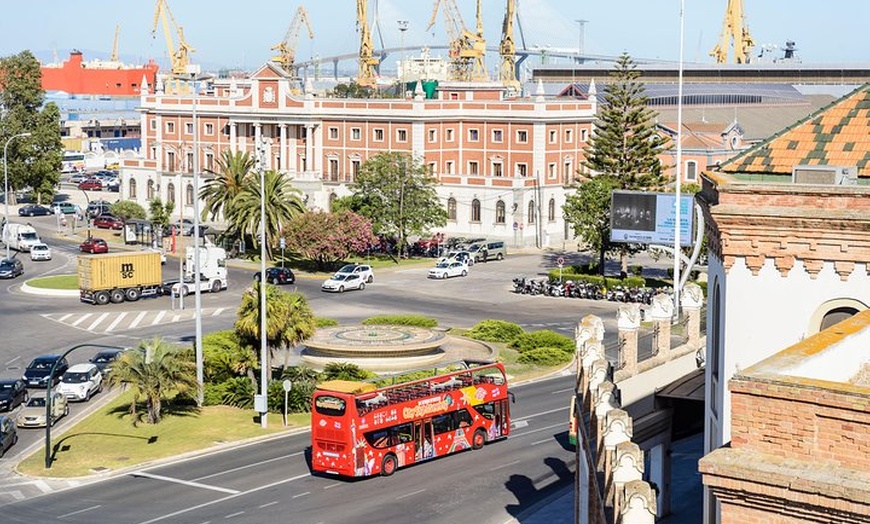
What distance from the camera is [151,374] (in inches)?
2014

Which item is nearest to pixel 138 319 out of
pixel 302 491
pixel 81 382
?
pixel 81 382

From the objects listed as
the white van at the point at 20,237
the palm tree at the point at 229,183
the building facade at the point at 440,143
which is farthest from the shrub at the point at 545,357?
the white van at the point at 20,237

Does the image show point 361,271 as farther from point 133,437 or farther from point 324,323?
point 133,437

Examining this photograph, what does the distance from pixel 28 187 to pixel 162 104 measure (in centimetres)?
1714

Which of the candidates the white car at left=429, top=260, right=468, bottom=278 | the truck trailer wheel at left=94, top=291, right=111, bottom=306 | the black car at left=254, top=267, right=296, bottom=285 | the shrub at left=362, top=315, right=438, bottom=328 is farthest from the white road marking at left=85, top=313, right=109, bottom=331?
the white car at left=429, top=260, right=468, bottom=278

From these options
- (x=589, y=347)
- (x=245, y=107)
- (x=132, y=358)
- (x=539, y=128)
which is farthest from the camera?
(x=245, y=107)

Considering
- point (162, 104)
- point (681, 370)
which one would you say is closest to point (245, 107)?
point (162, 104)

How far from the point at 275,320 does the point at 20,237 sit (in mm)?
53780

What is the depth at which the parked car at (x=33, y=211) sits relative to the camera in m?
125

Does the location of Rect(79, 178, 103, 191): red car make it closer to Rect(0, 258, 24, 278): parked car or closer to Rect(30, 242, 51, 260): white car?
Rect(30, 242, 51, 260): white car

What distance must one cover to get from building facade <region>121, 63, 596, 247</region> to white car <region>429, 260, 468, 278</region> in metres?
14.5

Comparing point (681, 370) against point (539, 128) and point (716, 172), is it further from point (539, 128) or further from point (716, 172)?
point (539, 128)

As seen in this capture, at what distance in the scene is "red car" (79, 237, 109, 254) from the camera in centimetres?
10019

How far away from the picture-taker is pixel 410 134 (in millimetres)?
112375
